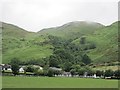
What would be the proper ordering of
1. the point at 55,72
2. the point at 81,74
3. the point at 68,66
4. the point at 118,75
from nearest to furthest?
the point at 118,75
the point at 55,72
the point at 81,74
the point at 68,66

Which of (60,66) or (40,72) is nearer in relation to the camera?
(40,72)

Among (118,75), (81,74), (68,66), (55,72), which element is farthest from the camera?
(68,66)

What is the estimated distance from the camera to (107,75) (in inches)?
5054

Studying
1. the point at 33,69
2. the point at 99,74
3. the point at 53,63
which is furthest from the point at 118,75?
the point at 53,63

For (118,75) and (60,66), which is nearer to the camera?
(118,75)

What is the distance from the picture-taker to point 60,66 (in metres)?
182

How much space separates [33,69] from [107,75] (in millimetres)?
34475

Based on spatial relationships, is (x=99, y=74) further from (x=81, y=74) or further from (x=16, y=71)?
(x=16, y=71)

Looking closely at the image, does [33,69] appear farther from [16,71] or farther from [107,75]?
[107,75]

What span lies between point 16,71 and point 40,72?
11.3m

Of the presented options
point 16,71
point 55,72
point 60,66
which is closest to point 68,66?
point 60,66

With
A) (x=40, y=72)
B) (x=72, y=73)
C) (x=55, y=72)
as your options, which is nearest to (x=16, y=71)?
(x=40, y=72)

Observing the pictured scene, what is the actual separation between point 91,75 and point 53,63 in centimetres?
4492

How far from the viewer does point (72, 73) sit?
149m
